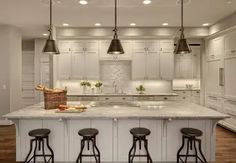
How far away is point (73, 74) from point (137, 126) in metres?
3.86

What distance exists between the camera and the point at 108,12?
494cm

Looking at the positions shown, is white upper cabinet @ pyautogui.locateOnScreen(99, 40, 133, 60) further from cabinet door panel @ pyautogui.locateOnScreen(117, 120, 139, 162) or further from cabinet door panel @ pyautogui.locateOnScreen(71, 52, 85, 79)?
cabinet door panel @ pyautogui.locateOnScreen(117, 120, 139, 162)

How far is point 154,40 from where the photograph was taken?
22.0 ft

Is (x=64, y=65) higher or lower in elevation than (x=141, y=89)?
higher

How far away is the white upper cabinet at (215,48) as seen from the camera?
603 centimetres

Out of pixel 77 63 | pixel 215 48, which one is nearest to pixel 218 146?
pixel 215 48

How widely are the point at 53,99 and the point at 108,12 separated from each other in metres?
2.56

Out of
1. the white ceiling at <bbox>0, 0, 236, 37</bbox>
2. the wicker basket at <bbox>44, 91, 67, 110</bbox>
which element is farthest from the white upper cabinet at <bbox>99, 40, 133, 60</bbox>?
the wicker basket at <bbox>44, 91, 67, 110</bbox>

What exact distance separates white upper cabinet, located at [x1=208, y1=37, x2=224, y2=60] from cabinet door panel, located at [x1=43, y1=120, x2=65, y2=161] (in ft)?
16.2

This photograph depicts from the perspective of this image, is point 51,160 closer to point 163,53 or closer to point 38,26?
point 38,26

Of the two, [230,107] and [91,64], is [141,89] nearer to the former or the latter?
[91,64]

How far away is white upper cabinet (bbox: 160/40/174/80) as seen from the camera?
21.9ft

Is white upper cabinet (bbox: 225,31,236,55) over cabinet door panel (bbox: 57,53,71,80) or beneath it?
over

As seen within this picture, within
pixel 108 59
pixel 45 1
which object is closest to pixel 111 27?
pixel 108 59
